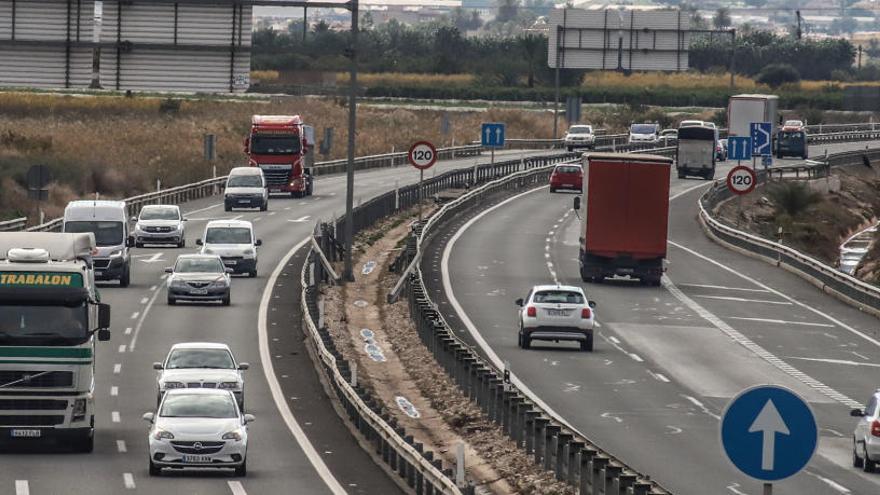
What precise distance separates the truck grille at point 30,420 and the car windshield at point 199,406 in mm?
1939

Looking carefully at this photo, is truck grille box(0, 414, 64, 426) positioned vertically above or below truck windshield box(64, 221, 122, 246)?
below

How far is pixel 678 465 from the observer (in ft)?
90.9

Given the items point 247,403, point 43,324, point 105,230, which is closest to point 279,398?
point 247,403

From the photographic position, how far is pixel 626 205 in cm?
5509

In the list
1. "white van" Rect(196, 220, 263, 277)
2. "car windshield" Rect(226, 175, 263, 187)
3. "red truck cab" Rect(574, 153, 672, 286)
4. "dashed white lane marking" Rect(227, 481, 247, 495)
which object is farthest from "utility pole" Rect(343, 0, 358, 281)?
"car windshield" Rect(226, 175, 263, 187)

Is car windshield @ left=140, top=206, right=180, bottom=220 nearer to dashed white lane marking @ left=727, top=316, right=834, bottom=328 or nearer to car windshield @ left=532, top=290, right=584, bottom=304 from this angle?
dashed white lane marking @ left=727, top=316, right=834, bottom=328

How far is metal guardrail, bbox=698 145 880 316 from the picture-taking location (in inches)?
2112

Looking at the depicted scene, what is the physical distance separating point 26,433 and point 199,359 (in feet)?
18.1

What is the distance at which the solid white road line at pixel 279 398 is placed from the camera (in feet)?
92.0

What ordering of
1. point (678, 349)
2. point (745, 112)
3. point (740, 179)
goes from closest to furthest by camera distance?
point (678, 349)
point (740, 179)
point (745, 112)

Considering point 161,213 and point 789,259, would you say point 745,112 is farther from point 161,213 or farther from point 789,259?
point 161,213

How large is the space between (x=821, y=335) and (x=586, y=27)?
221ft

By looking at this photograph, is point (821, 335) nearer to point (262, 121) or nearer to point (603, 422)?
point (603, 422)

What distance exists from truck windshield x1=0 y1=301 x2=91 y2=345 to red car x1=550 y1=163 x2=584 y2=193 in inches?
2598
